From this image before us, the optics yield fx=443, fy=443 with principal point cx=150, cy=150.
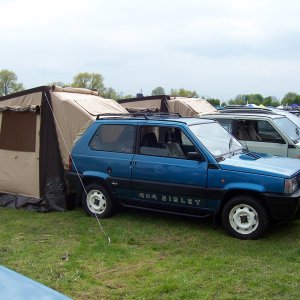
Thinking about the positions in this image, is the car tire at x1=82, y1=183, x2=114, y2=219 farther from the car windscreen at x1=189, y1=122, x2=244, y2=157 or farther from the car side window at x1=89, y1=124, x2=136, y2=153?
the car windscreen at x1=189, y1=122, x2=244, y2=157

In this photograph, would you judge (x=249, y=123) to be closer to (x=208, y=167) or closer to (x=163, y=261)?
(x=208, y=167)

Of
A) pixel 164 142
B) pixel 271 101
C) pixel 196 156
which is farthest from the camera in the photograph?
pixel 271 101

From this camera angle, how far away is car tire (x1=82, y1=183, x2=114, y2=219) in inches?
284

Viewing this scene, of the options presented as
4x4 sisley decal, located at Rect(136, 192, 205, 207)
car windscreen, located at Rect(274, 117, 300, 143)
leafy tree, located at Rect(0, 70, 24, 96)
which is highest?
leafy tree, located at Rect(0, 70, 24, 96)

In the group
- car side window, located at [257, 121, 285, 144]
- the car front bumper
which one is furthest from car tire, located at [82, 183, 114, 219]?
car side window, located at [257, 121, 285, 144]

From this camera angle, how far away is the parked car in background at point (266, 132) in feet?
29.2

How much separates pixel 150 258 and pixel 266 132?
15.8ft

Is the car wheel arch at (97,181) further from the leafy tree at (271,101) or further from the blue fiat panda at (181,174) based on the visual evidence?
the leafy tree at (271,101)

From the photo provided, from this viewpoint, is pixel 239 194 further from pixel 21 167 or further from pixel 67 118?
pixel 21 167

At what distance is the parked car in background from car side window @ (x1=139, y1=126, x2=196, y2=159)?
2.67 m

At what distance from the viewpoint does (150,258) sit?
214 inches

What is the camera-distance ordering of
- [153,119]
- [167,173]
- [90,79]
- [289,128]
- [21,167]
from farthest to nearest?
[90,79]
[289,128]
[21,167]
[153,119]
[167,173]

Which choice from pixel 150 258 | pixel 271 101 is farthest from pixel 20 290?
pixel 271 101

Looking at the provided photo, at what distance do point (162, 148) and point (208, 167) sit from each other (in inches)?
33.8
